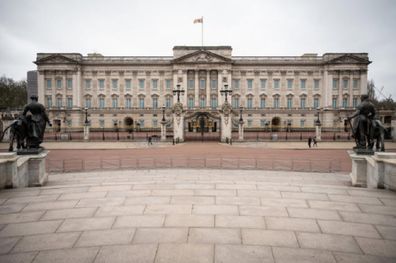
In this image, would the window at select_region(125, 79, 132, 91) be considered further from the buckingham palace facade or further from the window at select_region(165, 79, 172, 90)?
the window at select_region(165, 79, 172, 90)

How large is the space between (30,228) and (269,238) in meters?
5.61

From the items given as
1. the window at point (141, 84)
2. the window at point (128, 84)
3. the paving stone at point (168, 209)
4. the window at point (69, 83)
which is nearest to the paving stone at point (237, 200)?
the paving stone at point (168, 209)

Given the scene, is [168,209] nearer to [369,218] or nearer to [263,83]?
[369,218]

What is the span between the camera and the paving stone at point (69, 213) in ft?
23.9

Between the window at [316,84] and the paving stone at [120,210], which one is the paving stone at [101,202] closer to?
the paving stone at [120,210]

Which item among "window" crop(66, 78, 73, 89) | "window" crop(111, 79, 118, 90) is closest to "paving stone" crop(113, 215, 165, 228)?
"window" crop(111, 79, 118, 90)

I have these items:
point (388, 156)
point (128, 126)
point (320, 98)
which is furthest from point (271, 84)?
point (388, 156)

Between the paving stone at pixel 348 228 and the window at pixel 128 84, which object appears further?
the window at pixel 128 84

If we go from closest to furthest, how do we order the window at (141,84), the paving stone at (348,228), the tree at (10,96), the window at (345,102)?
1. the paving stone at (348,228)
2. the window at (345,102)
3. the window at (141,84)
4. the tree at (10,96)

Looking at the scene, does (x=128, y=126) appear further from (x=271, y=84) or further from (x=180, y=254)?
(x=180, y=254)

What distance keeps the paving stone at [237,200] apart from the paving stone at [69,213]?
374cm

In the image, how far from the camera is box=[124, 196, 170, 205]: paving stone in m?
8.45

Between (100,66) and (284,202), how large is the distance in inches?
2585

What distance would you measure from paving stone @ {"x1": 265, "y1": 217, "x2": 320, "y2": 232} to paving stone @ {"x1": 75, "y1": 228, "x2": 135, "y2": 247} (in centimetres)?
336
